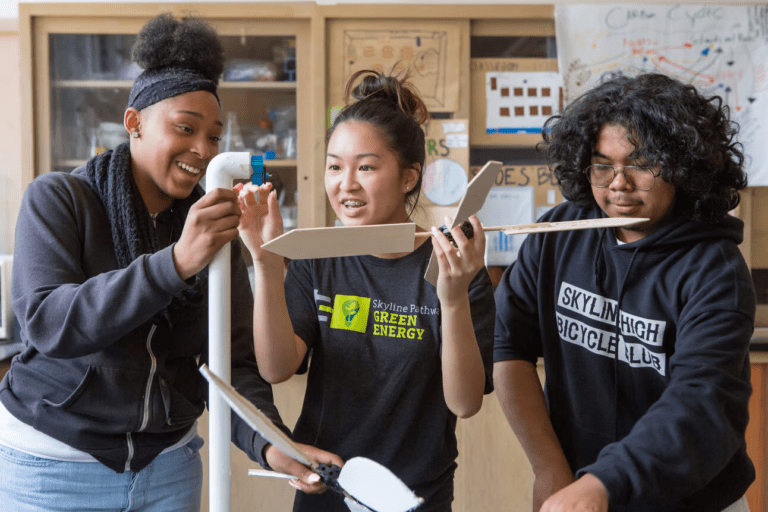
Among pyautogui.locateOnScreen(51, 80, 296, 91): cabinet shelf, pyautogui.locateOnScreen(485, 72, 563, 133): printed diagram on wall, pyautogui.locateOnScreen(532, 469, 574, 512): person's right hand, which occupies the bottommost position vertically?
pyautogui.locateOnScreen(532, 469, 574, 512): person's right hand

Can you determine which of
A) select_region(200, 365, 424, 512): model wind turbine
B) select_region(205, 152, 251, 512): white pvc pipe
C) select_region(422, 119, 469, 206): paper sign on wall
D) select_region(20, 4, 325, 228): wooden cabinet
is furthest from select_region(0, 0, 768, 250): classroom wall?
select_region(200, 365, 424, 512): model wind turbine

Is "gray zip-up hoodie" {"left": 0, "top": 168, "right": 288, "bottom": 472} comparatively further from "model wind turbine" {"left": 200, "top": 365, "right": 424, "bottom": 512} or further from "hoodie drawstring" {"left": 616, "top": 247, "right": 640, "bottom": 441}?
"hoodie drawstring" {"left": 616, "top": 247, "right": 640, "bottom": 441}

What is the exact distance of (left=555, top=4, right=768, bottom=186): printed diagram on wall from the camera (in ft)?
7.13

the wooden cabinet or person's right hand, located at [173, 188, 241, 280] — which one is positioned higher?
the wooden cabinet

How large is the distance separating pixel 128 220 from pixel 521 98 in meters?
1.73

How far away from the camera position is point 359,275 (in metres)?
0.99

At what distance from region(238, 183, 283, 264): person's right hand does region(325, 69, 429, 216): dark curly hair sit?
29 centimetres

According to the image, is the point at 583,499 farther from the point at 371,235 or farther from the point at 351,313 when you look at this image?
the point at 351,313

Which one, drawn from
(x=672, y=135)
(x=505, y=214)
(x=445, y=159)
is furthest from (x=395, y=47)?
(x=672, y=135)

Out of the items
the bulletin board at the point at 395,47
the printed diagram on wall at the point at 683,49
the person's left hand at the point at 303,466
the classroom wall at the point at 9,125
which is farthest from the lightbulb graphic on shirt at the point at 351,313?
the classroom wall at the point at 9,125

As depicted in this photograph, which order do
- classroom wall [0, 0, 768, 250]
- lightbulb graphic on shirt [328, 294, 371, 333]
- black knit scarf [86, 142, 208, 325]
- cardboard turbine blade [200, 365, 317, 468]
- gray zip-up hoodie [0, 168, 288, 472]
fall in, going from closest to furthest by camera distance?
1. cardboard turbine blade [200, 365, 317, 468]
2. gray zip-up hoodie [0, 168, 288, 472]
3. black knit scarf [86, 142, 208, 325]
4. lightbulb graphic on shirt [328, 294, 371, 333]
5. classroom wall [0, 0, 768, 250]

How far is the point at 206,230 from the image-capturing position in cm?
64

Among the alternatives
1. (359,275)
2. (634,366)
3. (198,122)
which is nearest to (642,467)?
(634,366)

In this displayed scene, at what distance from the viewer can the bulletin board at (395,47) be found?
86.4 inches
